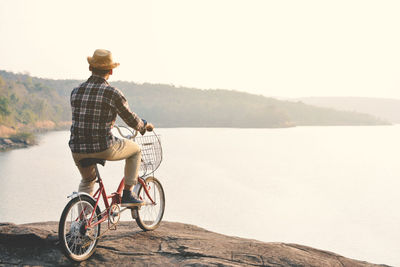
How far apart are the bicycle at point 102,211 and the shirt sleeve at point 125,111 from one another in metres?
0.32

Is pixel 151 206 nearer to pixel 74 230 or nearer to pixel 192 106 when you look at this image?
pixel 74 230

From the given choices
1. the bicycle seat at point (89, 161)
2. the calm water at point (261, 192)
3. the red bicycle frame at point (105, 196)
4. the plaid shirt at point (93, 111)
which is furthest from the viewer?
the calm water at point (261, 192)

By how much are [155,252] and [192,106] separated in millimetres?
167669

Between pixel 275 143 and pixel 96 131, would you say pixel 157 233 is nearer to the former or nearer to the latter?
pixel 96 131

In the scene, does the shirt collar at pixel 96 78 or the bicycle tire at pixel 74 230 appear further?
the shirt collar at pixel 96 78

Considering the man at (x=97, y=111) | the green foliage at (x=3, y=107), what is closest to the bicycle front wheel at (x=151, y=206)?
the man at (x=97, y=111)

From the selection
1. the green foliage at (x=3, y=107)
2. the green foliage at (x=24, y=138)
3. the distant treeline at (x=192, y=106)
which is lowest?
the green foliage at (x=24, y=138)

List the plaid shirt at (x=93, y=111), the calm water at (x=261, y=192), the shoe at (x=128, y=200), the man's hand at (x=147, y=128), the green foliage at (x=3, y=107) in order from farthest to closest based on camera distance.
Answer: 1. the green foliage at (x=3, y=107)
2. the calm water at (x=261, y=192)
3. the shoe at (x=128, y=200)
4. the man's hand at (x=147, y=128)
5. the plaid shirt at (x=93, y=111)

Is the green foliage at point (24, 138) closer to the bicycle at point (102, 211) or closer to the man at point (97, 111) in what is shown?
the bicycle at point (102, 211)

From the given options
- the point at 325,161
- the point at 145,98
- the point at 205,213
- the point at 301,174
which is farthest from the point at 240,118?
the point at 205,213

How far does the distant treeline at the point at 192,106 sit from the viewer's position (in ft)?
492

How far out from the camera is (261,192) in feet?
219

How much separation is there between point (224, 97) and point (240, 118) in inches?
651

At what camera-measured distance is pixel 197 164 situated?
8275 cm
